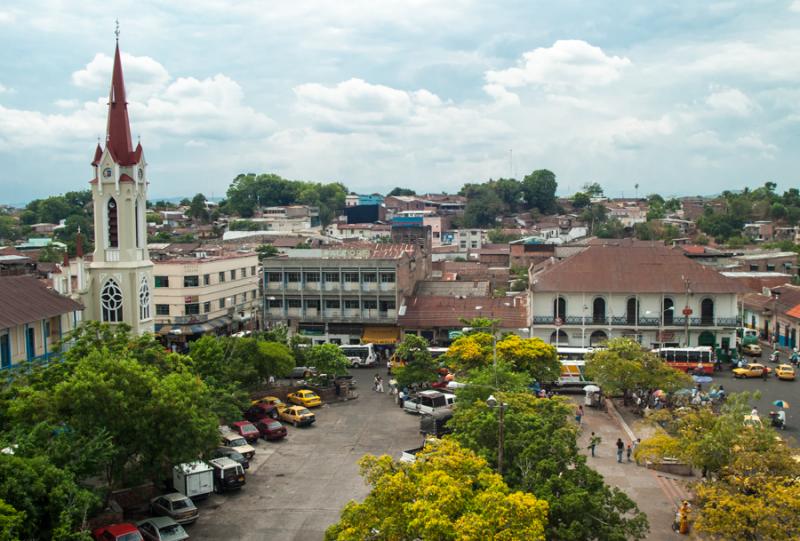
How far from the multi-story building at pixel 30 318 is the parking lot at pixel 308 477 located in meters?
10.3

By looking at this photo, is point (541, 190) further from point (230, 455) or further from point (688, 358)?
point (230, 455)

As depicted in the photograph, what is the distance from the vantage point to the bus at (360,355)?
48.1m

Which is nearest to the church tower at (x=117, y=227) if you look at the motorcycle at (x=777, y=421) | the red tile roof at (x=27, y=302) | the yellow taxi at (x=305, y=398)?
the red tile roof at (x=27, y=302)

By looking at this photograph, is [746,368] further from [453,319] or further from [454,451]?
[454,451]

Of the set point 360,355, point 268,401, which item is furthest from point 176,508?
point 360,355

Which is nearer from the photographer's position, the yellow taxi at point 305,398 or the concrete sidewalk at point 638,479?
Answer: the concrete sidewalk at point 638,479

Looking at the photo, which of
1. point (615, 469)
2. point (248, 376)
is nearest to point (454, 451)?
point (615, 469)

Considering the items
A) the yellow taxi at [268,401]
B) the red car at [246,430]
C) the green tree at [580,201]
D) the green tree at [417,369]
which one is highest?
the green tree at [580,201]

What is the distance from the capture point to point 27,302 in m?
32.1

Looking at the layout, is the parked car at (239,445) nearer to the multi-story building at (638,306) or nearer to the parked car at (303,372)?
the parked car at (303,372)

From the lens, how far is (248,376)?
114 feet

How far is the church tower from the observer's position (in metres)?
38.2

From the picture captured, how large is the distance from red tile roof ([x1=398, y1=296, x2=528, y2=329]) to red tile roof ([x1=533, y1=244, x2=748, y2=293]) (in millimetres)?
2792

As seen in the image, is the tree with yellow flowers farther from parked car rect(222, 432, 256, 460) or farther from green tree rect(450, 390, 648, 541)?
parked car rect(222, 432, 256, 460)
